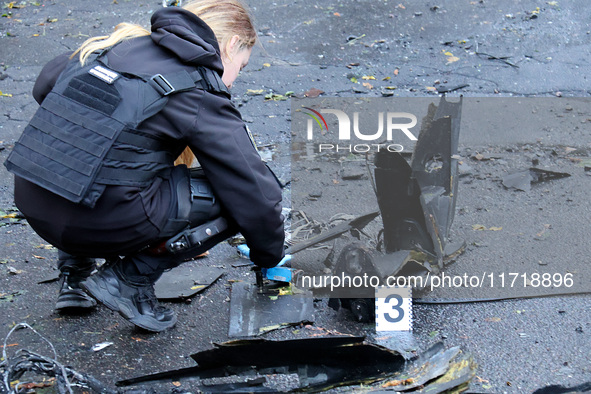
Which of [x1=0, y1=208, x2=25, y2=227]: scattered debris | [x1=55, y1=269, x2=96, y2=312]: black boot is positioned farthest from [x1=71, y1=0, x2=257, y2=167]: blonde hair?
[x1=0, y1=208, x2=25, y2=227]: scattered debris

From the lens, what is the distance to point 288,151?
4.69 meters

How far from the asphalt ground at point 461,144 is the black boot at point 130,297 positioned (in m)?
0.08

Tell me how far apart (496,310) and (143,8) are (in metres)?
6.17

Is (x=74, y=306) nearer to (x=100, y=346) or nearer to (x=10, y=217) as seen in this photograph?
(x=100, y=346)

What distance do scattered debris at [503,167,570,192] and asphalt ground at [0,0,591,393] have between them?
0.06 m

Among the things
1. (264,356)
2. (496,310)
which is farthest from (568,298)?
(264,356)

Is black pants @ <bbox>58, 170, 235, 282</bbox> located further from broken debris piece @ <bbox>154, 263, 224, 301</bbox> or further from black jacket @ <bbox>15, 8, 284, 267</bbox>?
broken debris piece @ <bbox>154, 263, 224, 301</bbox>

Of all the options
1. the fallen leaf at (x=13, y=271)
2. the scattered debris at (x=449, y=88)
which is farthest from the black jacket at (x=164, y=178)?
the scattered debris at (x=449, y=88)

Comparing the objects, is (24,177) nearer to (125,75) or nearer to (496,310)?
(125,75)

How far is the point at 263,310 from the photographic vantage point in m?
2.96

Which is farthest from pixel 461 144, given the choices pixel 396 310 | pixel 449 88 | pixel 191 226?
pixel 191 226

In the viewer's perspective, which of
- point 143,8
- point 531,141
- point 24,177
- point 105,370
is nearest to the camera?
point 24,177

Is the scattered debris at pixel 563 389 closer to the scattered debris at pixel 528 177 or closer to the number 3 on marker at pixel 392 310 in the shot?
the number 3 on marker at pixel 392 310

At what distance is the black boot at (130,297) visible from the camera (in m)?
2.58
